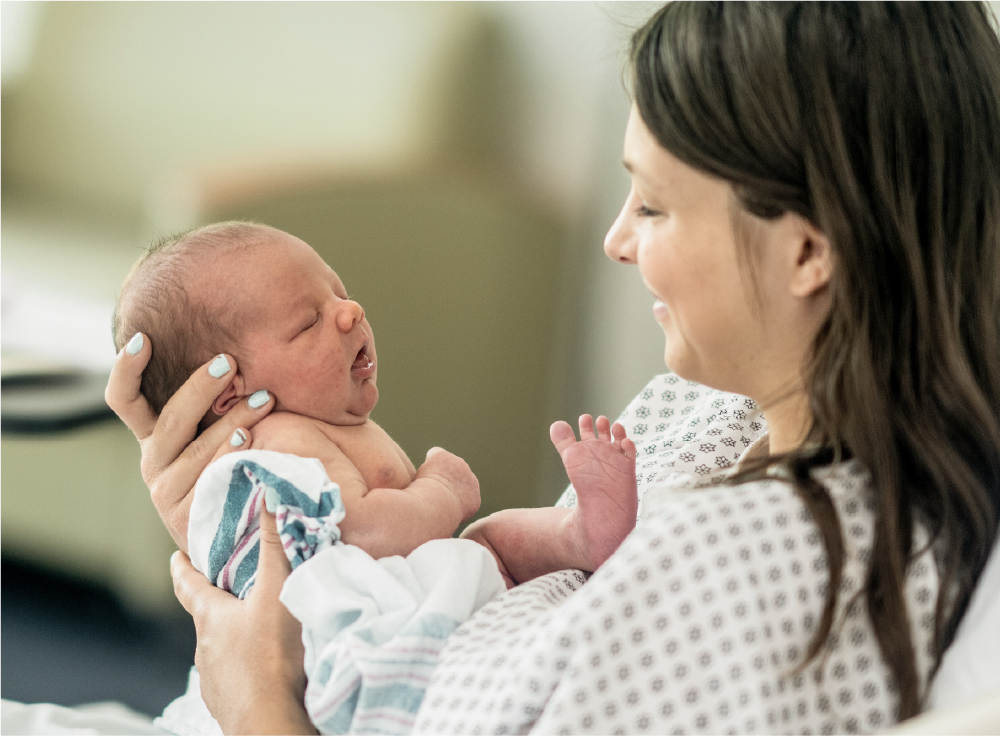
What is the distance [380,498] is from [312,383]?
0.52 ft

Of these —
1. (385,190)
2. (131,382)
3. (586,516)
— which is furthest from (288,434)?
(385,190)

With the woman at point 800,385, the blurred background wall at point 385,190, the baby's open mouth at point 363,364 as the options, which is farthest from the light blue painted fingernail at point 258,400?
the blurred background wall at point 385,190

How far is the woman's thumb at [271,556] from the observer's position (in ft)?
3.08

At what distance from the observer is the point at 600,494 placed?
1.00m

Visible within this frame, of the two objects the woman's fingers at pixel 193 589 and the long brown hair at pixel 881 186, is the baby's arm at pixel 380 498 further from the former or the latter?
the long brown hair at pixel 881 186

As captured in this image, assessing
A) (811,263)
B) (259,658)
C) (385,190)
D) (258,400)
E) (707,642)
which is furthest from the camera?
(385,190)

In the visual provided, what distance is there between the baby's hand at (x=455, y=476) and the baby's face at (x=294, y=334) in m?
0.10

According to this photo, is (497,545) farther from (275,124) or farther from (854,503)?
(275,124)

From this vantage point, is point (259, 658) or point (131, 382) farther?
point (131, 382)

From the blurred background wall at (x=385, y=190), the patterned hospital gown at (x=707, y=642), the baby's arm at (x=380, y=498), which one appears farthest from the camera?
the blurred background wall at (x=385, y=190)

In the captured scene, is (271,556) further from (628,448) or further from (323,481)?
(628,448)

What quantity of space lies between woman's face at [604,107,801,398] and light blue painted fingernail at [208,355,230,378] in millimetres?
419

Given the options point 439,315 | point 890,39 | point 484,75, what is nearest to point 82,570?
point 439,315

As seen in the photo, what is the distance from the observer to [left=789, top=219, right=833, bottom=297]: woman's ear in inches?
31.6
